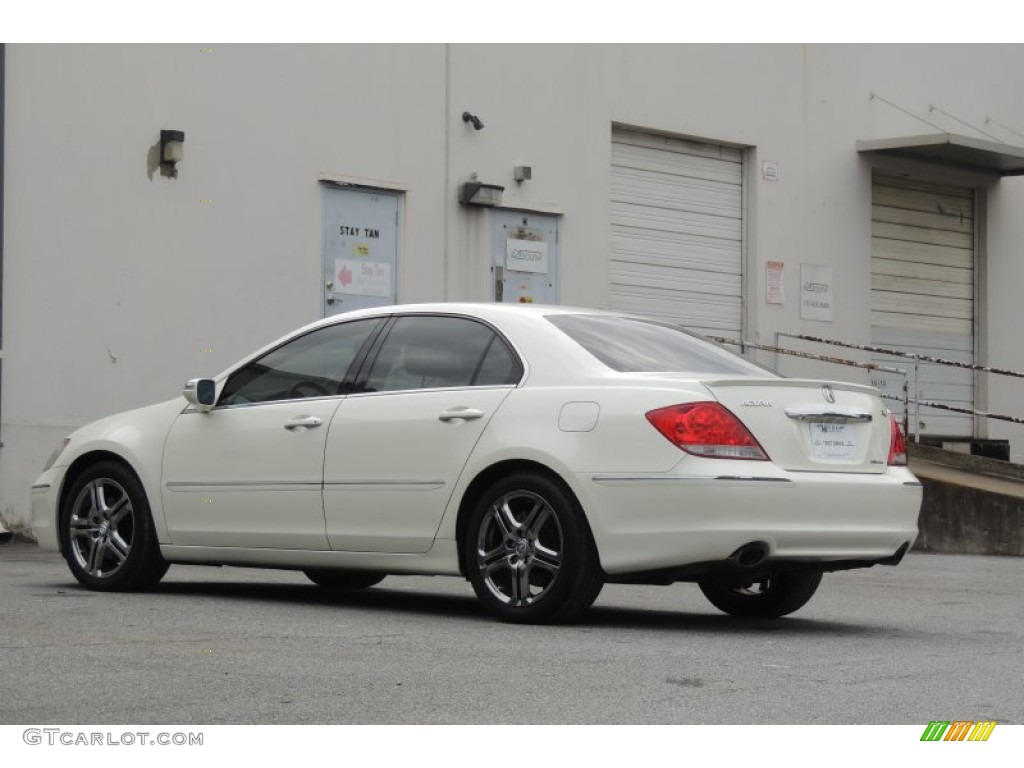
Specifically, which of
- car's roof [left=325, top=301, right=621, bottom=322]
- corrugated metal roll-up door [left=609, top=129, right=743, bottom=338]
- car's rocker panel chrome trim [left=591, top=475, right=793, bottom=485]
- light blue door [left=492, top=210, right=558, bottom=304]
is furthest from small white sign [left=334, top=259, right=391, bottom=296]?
car's rocker panel chrome trim [left=591, top=475, right=793, bottom=485]

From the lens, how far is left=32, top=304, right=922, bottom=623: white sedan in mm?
7527

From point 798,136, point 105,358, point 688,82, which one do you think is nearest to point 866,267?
point 798,136

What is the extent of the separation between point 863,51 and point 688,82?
2947mm

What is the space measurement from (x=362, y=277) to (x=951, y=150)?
7.97 m

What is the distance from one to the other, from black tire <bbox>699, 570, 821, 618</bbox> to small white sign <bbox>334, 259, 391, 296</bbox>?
912 cm

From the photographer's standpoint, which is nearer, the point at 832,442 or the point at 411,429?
the point at 832,442

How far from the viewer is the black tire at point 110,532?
920 centimetres

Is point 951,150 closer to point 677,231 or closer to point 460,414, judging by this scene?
point 677,231

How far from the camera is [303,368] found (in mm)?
8984

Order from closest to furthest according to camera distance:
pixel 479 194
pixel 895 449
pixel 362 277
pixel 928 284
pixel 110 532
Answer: pixel 895 449, pixel 110 532, pixel 362 277, pixel 479 194, pixel 928 284

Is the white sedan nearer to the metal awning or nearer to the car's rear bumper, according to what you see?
the car's rear bumper

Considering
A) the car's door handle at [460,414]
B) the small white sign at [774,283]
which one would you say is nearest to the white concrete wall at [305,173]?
the small white sign at [774,283]

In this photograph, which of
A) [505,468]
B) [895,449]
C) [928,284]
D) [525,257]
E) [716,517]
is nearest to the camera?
[716,517]

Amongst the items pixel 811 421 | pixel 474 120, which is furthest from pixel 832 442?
pixel 474 120
